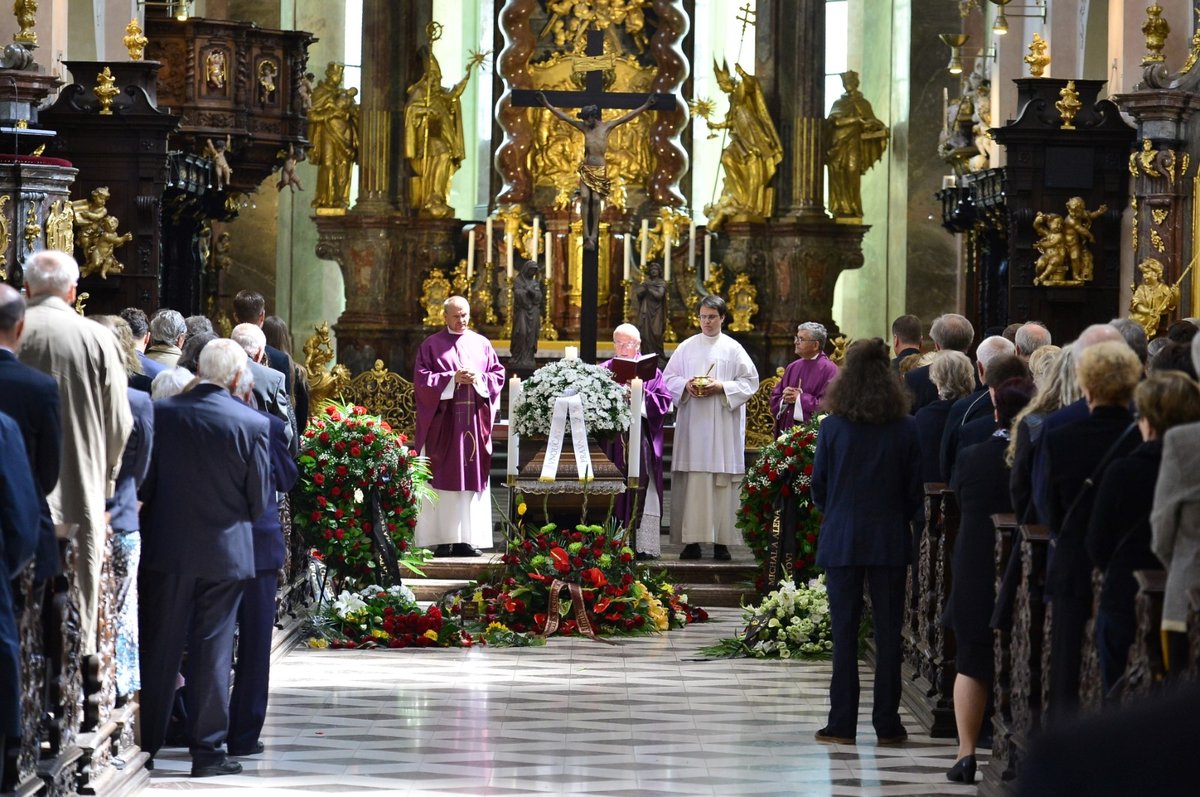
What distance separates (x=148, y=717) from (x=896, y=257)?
707 inches

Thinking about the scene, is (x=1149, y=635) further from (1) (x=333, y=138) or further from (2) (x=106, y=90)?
(1) (x=333, y=138)

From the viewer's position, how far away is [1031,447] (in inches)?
232

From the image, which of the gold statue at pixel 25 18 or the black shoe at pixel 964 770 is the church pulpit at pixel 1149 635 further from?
the gold statue at pixel 25 18

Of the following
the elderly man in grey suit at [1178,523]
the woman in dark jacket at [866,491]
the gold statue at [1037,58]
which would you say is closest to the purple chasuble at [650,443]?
the gold statue at [1037,58]

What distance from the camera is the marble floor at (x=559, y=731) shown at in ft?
22.9

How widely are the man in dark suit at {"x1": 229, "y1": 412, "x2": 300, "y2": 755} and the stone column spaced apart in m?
16.3

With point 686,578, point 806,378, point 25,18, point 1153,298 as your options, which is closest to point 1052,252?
point 1153,298

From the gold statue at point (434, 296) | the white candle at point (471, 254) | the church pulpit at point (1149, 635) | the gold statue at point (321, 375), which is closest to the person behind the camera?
the church pulpit at point (1149, 635)

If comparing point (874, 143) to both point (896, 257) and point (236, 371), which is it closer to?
point (896, 257)

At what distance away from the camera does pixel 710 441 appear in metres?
14.0

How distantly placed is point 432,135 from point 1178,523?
19.5 metres

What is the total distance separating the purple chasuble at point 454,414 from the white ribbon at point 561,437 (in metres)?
1.88

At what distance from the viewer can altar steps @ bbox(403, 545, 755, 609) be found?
12.9 meters

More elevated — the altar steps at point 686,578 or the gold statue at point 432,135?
the gold statue at point 432,135
